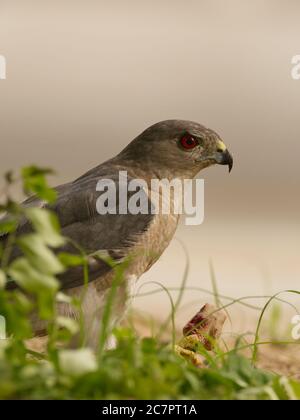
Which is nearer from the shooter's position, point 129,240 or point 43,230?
point 43,230

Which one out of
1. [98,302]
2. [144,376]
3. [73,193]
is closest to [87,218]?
[73,193]

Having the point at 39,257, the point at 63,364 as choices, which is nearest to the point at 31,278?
the point at 39,257

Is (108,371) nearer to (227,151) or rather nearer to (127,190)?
(127,190)

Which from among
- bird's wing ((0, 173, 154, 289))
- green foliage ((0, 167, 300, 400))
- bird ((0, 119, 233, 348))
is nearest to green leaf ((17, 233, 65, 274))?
green foliage ((0, 167, 300, 400))

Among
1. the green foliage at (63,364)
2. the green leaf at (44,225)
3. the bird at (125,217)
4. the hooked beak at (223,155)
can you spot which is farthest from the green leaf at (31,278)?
the hooked beak at (223,155)

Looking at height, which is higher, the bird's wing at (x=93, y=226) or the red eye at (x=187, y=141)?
the red eye at (x=187, y=141)

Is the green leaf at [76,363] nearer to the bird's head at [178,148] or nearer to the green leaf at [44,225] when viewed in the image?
the green leaf at [44,225]

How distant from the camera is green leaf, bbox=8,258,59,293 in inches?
106

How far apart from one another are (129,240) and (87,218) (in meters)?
0.30

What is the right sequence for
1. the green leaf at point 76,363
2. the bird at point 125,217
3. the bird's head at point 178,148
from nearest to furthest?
the green leaf at point 76,363 → the bird at point 125,217 → the bird's head at point 178,148

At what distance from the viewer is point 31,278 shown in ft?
8.90

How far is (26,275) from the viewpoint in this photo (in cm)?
272

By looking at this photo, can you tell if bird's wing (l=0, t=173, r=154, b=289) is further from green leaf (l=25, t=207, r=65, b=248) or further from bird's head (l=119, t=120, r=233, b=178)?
green leaf (l=25, t=207, r=65, b=248)

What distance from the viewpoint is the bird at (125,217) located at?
5.11m
